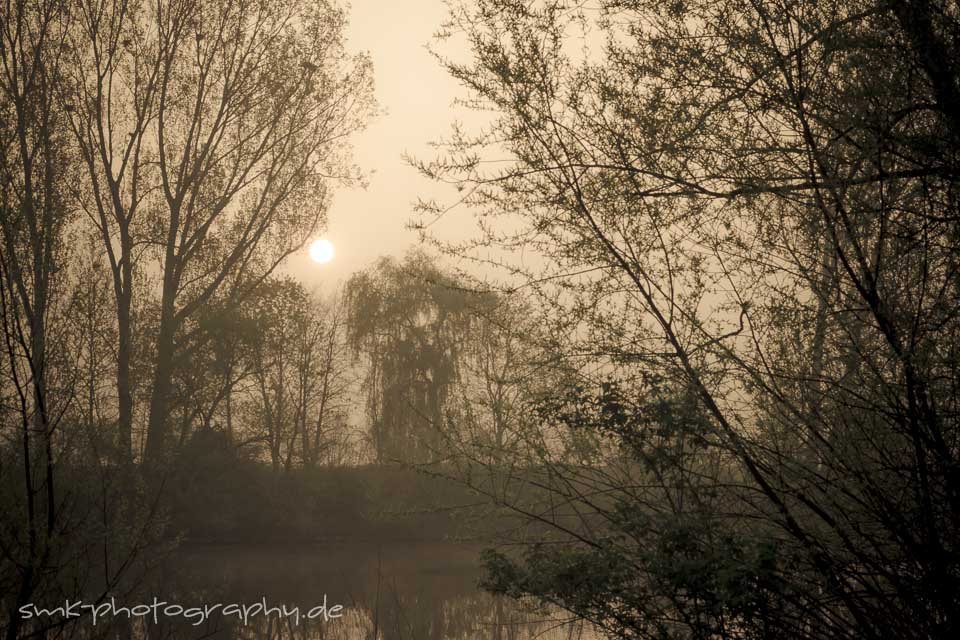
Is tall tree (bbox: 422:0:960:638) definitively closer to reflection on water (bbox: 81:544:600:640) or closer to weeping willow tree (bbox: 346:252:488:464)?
reflection on water (bbox: 81:544:600:640)

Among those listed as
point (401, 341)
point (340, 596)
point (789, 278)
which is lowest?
point (340, 596)

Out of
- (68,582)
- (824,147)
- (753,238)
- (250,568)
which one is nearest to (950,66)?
(824,147)

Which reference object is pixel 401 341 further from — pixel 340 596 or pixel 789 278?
pixel 789 278

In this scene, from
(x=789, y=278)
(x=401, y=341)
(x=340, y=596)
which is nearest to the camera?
(x=789, y=278)

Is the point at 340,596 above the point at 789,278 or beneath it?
beneath

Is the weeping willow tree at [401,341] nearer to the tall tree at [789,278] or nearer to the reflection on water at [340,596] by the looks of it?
the reflection on water at [340,596]

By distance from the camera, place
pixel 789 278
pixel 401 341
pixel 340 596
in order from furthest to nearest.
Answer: pixel 401 341, pixel 340 596, pixel 789 278

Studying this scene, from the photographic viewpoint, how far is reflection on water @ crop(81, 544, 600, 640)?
26.2ft

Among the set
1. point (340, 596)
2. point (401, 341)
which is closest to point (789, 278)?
point (340, 596)

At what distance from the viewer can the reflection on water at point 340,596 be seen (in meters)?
8.00

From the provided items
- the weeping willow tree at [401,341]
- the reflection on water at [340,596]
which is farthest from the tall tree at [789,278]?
the weeping willow tree at [401,341]

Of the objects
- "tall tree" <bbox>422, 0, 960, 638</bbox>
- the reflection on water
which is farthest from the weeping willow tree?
"tall tree" <bbox>422, 0, 960, 638</bbox>

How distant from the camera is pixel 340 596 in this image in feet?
37.1

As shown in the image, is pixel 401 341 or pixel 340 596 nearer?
pixel 340 596
